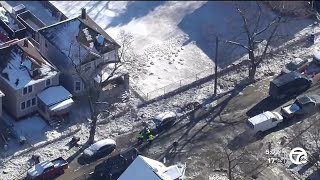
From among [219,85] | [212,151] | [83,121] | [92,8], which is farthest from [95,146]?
[92,8]

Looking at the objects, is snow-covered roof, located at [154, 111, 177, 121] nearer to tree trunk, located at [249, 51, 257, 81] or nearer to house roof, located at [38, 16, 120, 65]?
house roof, located at [38, 16, 120, 65]

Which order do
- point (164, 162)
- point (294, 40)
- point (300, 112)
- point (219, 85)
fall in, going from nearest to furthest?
1. point (164, 162)
2. point (300, 112)
3. point (219, 85)
4. point (294, 40)

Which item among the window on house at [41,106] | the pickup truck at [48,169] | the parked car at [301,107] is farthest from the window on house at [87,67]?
the parked car at [301,107]

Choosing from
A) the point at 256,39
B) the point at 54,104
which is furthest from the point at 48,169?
the point at 256,39

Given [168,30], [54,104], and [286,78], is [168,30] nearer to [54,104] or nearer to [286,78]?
[286,78]

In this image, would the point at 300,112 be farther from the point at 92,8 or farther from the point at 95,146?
the point at 92,8

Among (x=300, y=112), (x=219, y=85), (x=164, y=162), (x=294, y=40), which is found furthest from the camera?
(x=294, y=40)
